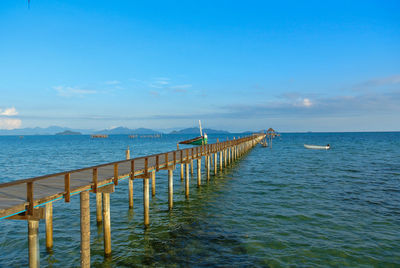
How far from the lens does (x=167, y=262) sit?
9680 mm

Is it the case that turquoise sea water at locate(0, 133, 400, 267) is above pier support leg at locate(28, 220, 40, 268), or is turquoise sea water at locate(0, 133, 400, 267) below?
below

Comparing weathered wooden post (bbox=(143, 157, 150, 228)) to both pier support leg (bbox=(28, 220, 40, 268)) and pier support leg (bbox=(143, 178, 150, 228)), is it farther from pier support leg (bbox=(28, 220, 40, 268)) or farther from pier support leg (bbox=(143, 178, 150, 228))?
pier support leg (bbox=(28, 220, 40, 268))

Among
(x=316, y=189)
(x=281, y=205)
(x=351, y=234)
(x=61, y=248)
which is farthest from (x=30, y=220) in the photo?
(x=316, y=189)

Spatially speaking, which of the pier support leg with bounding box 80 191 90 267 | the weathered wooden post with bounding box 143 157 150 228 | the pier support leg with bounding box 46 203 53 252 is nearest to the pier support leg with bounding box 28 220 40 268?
the pier support leg with bounding box 80 191 90 267

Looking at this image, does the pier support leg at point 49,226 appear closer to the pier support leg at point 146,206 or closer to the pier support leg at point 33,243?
the pier support leg at point 33,243

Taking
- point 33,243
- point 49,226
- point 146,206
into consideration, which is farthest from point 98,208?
point 33,243

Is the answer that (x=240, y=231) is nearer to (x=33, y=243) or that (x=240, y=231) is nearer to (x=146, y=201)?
(x=146, y=201)

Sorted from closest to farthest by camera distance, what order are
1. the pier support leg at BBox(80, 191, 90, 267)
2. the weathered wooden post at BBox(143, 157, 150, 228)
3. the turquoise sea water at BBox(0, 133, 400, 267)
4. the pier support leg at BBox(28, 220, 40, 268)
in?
the pier support leg at BBox(28, 220, 40, 268) → the pier support leg at BBox(80, 191, 90, 267) → the turquoise sea water at BBox(0, 133, 400, 267) → the weathered wooden post at BBox(143, 157, 150, 228)

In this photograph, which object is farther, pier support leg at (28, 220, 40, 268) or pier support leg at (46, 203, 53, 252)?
pier support leg at (46, 203, 53, 252)

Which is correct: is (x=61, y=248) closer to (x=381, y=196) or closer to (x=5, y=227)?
(x=5, y=227)

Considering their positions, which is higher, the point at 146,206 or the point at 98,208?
the point at 146,206

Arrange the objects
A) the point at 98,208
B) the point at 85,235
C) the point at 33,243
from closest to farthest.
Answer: the point at 33,243 < the point at 85,235 < the point at 98,208

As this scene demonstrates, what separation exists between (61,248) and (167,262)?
476 centimetres

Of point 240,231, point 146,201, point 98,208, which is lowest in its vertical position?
point 240,231
